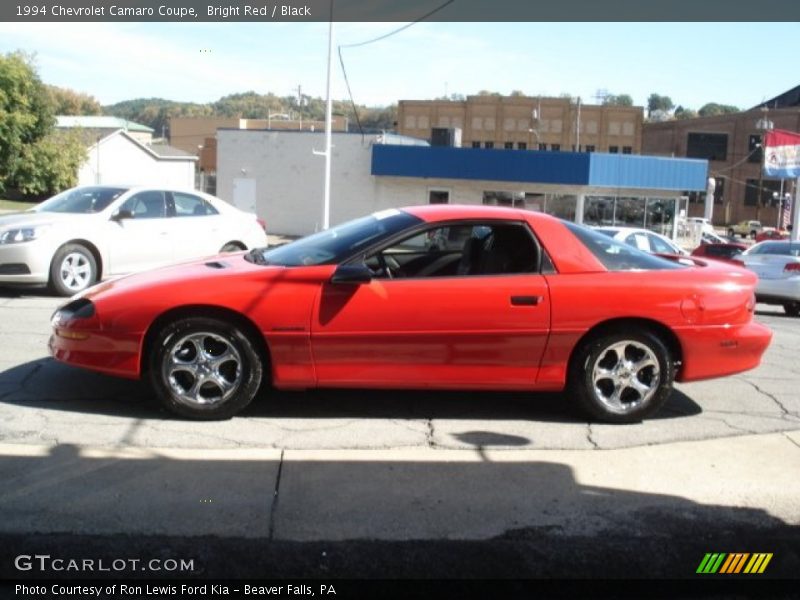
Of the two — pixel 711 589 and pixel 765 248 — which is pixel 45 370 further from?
pixel 765 248

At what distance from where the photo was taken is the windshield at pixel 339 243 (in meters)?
5.44

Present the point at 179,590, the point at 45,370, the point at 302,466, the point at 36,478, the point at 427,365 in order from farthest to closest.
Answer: the point at 45,370
the point at 427,365
the point at 302,466
the point at 36,478
the point at 179,590

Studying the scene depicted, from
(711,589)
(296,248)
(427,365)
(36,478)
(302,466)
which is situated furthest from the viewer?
(296,248)

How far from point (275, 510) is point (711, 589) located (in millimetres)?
1979

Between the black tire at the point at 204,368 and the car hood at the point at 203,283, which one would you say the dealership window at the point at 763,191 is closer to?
the car hood at the point at 203,283

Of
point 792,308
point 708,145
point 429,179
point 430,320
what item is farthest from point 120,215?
point 708,145

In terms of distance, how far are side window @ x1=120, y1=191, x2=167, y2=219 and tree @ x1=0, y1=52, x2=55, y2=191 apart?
133ft

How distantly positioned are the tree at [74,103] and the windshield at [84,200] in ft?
305

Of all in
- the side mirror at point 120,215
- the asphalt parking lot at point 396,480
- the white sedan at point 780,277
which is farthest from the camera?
the white sedan at point 780,277

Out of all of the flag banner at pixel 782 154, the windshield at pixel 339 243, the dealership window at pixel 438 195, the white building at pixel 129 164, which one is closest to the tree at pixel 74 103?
the white building at pixel 129 164
